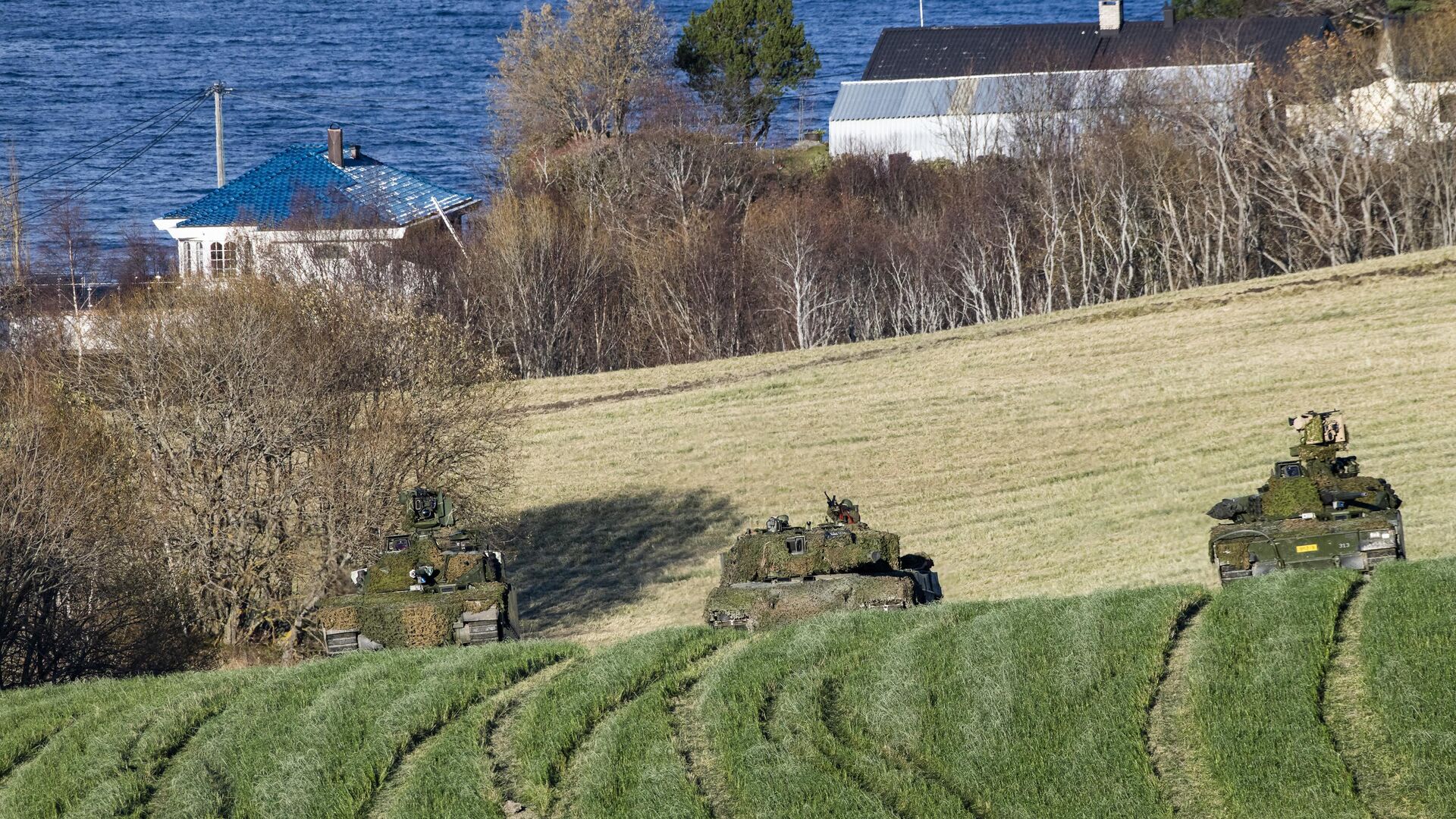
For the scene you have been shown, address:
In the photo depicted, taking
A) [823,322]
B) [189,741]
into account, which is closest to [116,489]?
[189,741]

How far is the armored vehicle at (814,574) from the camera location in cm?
2480

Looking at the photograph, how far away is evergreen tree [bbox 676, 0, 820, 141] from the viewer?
310 ft

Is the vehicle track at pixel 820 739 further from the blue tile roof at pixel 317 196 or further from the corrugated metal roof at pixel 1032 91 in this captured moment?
the corrugated metal roof at pixel 1032 91

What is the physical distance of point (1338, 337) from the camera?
53.3m

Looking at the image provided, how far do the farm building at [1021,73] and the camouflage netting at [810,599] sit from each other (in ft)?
196

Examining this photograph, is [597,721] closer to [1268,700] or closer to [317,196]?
[1268,700]

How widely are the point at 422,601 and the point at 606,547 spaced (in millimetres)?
20158

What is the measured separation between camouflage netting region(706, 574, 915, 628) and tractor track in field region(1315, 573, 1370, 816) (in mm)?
5880

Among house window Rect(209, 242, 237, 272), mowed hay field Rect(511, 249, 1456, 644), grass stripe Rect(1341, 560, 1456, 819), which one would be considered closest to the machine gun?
mowed hay field Rect(511, 249, 1456, 644)

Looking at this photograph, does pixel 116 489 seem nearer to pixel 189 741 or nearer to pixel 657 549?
pixel 657 549

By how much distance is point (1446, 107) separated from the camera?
73.9 meters

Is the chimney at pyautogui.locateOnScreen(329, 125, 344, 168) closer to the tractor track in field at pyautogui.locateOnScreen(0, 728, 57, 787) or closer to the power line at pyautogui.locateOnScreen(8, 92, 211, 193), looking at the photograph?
the power line at pyautogui.locateOnScreen(8, 92, 211, 193)

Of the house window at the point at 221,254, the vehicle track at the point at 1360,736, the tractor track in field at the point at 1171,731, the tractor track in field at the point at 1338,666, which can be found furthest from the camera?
the house window at the point at 221,254

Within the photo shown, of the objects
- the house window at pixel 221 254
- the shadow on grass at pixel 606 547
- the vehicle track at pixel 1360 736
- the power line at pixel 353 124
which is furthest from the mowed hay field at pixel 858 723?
the power line at pixel 353 124
